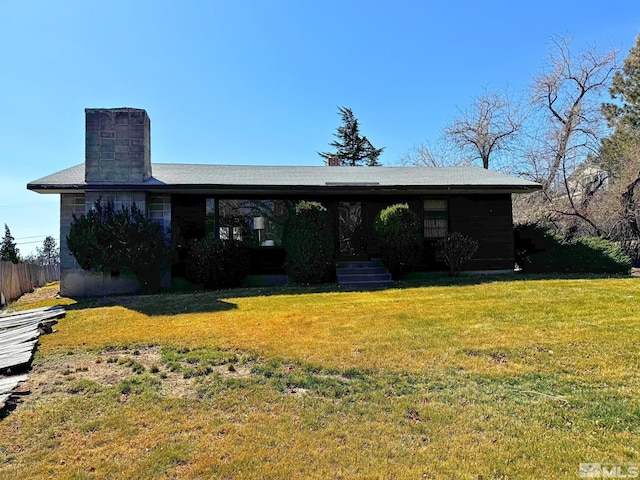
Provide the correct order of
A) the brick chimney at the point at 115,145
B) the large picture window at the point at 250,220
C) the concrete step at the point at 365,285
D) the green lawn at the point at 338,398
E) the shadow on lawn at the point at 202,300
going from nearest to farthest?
the green lawn at the point at 338,398 < the shadow on lawn at the point at 202,300 < the concrete step at the point at 365,285 < the brick chimney at the point at 115,145 < the large picture window at the point at 250,220

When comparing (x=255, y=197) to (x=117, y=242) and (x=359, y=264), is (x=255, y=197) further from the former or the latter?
(x=117, y=242)

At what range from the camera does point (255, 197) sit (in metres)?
11.9

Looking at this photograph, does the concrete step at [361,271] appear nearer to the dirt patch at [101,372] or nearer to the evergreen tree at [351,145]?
the dirt patch at [101,372]

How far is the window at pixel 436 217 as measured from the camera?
12.8 meters

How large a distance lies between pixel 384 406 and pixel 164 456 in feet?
5.28

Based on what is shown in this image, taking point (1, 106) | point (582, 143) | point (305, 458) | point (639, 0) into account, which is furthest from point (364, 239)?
point (582, 143)

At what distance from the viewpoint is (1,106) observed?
11.0 meters

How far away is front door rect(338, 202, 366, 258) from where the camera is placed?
1246 centimetres

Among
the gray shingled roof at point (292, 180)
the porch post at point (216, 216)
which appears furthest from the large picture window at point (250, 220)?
the gray shingled roof at point (292, 180)

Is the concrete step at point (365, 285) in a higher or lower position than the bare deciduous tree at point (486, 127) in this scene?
lower

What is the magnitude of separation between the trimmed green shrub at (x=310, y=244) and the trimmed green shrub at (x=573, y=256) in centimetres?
700

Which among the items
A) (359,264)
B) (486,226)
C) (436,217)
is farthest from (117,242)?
(486,226)

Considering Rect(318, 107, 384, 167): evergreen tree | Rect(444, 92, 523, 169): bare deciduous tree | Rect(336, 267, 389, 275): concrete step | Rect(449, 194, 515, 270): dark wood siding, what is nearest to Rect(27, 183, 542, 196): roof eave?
Rect(449, 194, 515, 270): dark wood siding

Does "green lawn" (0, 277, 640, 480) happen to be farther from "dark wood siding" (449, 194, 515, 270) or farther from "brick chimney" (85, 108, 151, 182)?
"dark wood siding" (449, 194, 515, 270)
